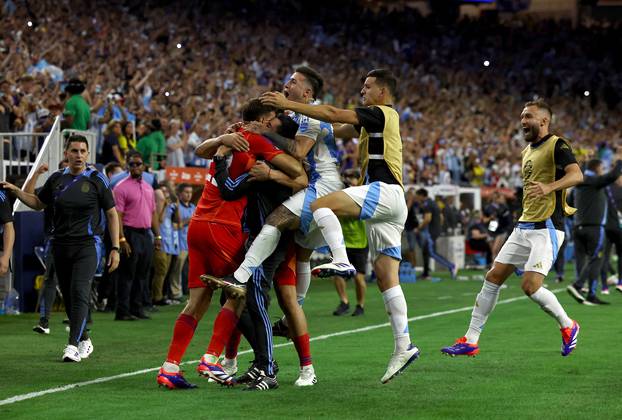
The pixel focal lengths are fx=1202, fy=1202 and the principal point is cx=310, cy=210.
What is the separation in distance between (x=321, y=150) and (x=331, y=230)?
755mm

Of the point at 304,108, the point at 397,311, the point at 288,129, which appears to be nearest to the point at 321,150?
the point at 288,129

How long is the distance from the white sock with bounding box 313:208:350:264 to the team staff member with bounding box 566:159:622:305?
9.96 metres

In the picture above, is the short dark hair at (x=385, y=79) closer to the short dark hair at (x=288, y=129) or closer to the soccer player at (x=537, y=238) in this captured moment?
the short dark hair at (x=288, y=129)

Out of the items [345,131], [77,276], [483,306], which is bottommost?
[483,306]

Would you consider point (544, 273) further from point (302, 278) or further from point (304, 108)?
point (304, 108)

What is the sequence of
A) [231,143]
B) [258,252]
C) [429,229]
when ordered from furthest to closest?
[429,229] < [231,143] < [258,252]

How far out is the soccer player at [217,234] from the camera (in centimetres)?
859

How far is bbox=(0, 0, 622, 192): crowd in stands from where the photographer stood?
77.8 feet

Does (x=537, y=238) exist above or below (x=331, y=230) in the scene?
below

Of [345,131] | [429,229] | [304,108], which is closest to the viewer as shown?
[304,108]

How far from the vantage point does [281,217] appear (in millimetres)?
8531

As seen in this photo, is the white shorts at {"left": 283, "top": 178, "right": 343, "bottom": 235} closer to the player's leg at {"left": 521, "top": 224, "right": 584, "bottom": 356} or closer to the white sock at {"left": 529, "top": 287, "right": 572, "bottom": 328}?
the player's leg at {"left": 521, "top": 224, "right": 584, "bottom": 356}

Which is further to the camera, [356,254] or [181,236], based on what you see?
[181,236]

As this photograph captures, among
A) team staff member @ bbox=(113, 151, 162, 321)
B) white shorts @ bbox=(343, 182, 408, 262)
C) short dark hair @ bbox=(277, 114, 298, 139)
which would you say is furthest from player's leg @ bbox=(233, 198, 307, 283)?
team staff member @ bbox=(113, 151, 162, 321)
